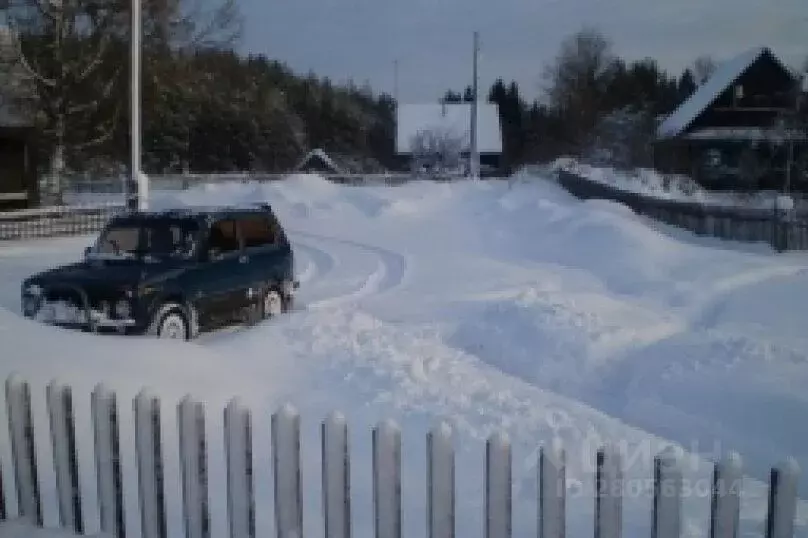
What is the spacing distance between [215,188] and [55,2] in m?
10.9

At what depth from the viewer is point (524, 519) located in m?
4.49

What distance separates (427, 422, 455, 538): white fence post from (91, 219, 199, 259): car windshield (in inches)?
299

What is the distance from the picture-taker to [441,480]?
3.31 m

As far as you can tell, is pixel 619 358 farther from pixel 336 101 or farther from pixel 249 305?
pixel 336 101

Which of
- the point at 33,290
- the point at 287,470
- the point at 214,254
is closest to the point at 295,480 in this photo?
the point at 287,470

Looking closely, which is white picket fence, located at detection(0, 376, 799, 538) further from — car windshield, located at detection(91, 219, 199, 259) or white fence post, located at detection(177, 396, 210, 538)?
car windshield, located at detection(91, 219, 199, 259)

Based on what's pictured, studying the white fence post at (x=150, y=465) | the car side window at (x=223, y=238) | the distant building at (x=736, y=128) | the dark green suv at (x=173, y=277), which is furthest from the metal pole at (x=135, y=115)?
the distant building at (x=736, y=128)

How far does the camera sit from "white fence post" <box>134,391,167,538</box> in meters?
3.87

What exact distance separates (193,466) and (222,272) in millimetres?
7182

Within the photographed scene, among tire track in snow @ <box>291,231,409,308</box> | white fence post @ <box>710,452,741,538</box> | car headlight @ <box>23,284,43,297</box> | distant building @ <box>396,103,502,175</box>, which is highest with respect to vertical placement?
distant building @ <box>396,103,502,175</box>

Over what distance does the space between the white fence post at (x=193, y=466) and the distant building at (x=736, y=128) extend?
27881mm

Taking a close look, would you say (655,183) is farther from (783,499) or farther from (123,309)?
(783,499)

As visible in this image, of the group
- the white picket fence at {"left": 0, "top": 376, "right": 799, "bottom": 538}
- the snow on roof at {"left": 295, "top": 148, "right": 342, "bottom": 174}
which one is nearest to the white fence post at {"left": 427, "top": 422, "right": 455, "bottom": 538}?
the white picket fence at {"left": 0, "top": 376, "right": 799, "bottom": 538}

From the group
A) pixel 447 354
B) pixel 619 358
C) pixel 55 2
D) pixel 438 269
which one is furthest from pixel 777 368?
pixel 55 2
